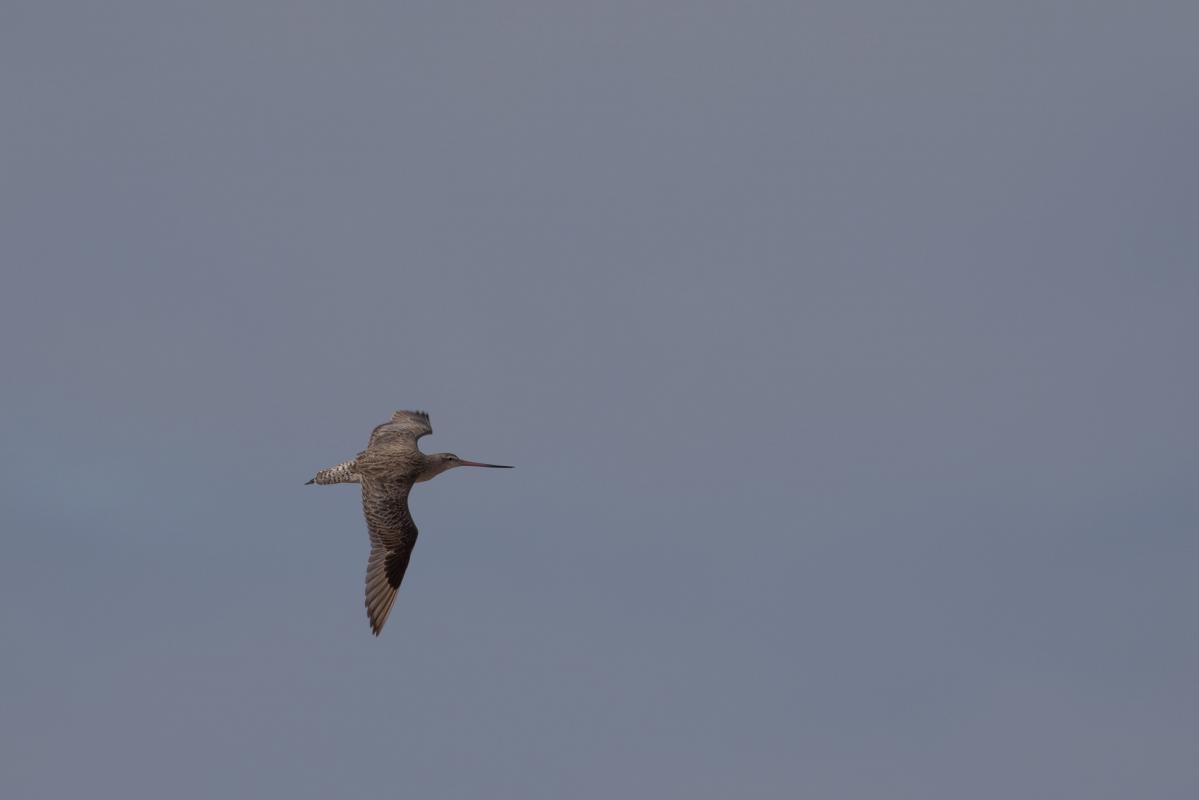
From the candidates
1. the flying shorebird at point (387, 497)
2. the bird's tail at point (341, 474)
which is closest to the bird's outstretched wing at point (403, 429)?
the flying shorebird at point (387, 497)

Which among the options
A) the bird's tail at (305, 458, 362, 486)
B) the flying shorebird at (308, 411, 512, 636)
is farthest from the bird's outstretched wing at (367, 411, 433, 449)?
the bird's tail at (305, 458, 362, 486)

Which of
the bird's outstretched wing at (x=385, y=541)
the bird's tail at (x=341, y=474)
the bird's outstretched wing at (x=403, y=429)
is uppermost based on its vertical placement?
the bird's outstretched wing at (x=403, y=429)

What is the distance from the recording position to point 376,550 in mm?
59000

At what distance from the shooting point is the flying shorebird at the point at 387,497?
58781 mm

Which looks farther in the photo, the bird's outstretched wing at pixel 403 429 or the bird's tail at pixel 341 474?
the bird's outstretched wing at pixel 403 429

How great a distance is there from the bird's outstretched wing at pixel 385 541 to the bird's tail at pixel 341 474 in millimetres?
538

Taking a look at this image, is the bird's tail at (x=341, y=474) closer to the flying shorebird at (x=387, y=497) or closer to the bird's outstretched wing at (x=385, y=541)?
the flying shorebird at (x=387, y=497)

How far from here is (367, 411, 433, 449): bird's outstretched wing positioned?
63.1m

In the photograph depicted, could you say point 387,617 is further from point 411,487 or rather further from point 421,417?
point 421,417

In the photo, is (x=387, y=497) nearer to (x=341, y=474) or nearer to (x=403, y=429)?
(x=341, y=474)

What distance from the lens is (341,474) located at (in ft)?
199

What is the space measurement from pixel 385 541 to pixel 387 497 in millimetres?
1284

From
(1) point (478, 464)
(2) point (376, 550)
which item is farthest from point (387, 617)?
(1) point (478, 464)

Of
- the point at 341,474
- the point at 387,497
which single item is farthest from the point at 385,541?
the point at 341,474
